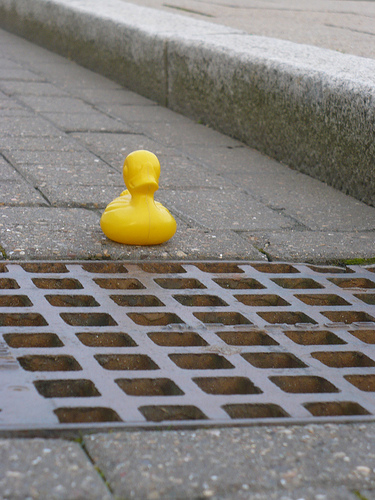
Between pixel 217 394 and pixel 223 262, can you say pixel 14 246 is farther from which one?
pixel 217 394

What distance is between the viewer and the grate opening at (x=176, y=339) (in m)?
1.75

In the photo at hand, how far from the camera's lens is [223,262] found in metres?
2.24

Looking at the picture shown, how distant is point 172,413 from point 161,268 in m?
0.80

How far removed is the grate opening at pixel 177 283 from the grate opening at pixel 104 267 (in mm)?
129

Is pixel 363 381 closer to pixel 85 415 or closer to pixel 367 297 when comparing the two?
pixel 367 297

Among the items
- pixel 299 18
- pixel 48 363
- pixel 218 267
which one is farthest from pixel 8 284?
pixel 299 18

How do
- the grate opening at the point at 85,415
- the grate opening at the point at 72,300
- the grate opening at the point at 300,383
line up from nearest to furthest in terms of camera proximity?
the grate opening at the point at 85,415 → the grate opening at the point at 300,383 → the grate opening at the point at 72,300

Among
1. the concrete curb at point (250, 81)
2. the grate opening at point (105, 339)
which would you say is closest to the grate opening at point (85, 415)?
the grate opening at point (105, 339)

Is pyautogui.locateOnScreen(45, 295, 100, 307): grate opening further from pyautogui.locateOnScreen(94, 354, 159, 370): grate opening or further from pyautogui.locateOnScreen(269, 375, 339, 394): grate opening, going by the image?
pyautogui.locateOnScreen(269, 375, 339, 394): grate opening

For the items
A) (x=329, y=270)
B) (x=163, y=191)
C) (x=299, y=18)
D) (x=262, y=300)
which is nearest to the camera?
(x=262, y=300)

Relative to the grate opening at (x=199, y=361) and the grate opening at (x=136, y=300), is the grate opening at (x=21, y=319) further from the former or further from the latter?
the grate opening at (x=199, y=361)

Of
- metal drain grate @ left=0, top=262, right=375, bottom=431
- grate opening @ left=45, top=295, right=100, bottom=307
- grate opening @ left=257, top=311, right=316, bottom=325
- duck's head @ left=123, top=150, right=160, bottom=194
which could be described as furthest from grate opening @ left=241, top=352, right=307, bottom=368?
duck's head @ left=123, top=150, right=160, bottom=194

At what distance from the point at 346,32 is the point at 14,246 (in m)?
3.76

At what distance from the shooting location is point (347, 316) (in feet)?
6.49
